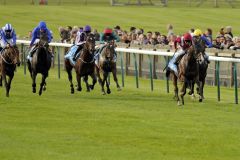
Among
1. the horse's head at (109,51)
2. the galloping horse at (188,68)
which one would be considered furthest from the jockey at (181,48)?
the horse's head at (109,51)

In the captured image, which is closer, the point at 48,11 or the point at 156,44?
the point at 156,44

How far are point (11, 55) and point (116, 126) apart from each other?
7116mm

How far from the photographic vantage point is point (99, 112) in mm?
18562

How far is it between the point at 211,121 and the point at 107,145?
3.80m

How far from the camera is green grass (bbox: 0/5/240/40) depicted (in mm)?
56406

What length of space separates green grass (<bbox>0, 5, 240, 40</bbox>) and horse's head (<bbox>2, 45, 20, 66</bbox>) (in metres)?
30.2

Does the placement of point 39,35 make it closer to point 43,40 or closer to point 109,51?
point 43,40

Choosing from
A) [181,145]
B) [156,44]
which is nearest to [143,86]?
[156,44]

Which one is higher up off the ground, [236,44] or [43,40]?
[43,40]

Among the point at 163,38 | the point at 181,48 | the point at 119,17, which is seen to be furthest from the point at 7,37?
the point at 119,17

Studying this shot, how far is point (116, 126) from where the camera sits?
52.8 feet

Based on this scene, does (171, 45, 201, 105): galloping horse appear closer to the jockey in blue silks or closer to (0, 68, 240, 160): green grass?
(0, 68, 240, 160): green grass

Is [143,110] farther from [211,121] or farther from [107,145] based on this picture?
[107,145]

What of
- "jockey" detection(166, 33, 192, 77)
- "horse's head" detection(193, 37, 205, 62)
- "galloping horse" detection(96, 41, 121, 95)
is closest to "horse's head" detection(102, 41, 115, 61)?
"galloping horse" detection(96, 41, 121, 95)
